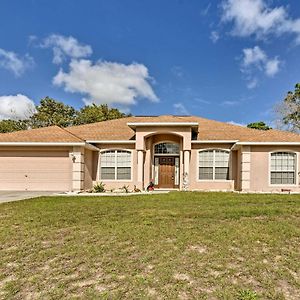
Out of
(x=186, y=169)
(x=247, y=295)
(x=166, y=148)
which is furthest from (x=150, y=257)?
(x=166, y=148)

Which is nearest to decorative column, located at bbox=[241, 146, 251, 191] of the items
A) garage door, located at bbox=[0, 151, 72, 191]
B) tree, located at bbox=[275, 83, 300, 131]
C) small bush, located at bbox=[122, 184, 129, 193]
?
small bush, located at bbox=[122, 184, 129, 193]

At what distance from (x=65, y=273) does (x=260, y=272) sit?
10.0ft

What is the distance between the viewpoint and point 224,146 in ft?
58.1

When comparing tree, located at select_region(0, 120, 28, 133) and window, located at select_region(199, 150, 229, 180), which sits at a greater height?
tree, located at select_region(0, 120, 28, 133)

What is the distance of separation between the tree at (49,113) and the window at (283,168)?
31979 mm

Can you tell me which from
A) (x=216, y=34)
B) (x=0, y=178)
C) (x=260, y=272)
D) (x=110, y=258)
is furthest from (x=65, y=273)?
(x=216, y=34)

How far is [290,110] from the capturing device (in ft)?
111

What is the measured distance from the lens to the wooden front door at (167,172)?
18.7 m

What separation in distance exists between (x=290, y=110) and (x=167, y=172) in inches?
929

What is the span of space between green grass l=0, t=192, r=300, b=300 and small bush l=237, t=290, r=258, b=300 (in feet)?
0.04

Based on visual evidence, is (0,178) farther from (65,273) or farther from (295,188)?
(295,188)

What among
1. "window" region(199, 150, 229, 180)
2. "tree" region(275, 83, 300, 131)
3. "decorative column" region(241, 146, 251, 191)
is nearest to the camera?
"decorative column" region(241, 146, 251, 191)

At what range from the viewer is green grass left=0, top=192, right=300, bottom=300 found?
3703mm

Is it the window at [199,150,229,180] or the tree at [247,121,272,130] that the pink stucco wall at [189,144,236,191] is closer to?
the window at [199,150,229,180]
